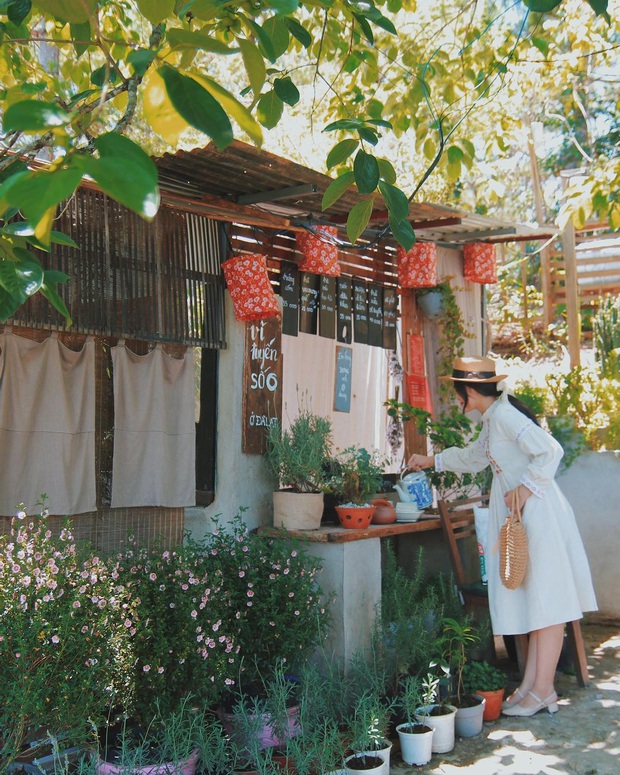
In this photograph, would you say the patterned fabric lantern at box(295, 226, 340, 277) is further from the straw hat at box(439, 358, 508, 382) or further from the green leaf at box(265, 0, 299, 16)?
the green leaf at box(265, 0, 299, 16)

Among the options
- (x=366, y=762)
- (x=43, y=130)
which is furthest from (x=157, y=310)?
(x=43, y=130)

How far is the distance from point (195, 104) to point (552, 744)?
4.62 meters

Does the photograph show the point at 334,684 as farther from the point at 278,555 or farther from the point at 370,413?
the point at 370,413

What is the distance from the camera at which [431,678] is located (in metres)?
5.00

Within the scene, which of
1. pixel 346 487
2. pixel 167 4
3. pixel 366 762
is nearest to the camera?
pixel 167 4

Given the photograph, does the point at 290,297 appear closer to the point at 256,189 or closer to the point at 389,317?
the point at 256,189

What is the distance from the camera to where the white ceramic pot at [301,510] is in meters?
5.72

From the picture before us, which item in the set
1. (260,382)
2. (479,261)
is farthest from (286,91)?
(479,261)

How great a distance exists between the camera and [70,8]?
1886mm

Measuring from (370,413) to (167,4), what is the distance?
635cm

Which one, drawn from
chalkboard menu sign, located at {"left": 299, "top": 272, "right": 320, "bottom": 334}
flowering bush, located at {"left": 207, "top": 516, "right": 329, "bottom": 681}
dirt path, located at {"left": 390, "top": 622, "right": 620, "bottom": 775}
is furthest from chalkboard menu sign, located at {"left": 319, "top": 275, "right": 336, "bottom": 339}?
dirt path, located at {"left": 390, "top": 622, "right": 620, "bottom": 775}

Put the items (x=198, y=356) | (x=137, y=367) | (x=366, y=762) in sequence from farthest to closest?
1. (x=198, y=356)
2. (x=137, y=367)
3. (x=366, y=762)

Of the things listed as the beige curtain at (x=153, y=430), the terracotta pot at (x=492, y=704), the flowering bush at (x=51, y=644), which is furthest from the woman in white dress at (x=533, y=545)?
the flowering bush at (x=51, y=644)

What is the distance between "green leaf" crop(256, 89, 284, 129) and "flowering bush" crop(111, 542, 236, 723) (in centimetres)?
227
